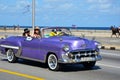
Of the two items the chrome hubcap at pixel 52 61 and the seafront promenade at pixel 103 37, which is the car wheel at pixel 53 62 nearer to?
the chrome hubcap at pixel 52 61

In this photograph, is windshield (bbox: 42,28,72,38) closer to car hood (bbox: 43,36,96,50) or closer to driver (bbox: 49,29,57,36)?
driver (bbox: 49,29,57,36)

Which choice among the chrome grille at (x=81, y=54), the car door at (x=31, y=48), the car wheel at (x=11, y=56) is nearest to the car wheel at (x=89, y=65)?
the chrome grille at (x=81, y=54)

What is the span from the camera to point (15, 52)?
16312 millimetres

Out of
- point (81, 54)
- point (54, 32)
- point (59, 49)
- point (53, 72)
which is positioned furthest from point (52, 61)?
point (54, 32)

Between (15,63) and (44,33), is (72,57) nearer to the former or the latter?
(44,33)

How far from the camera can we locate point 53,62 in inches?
551

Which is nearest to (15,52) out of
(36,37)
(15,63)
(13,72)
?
(15,63)

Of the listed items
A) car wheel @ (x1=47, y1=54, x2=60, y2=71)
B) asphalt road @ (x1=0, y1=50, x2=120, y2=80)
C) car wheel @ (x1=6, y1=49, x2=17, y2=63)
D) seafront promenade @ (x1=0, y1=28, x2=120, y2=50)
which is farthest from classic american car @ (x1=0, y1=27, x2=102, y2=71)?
seafront promenade @ (x1=0, y1=28, x2=120, y2=50)

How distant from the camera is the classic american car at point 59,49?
13430mm

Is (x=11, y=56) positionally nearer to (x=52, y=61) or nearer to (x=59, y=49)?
(x=52, y=61)

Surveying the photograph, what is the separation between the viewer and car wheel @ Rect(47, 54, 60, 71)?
45.4ft

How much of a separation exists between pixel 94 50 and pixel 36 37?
8.34 feet

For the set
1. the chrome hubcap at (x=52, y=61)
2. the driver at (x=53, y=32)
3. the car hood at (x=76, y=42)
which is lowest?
the chrome hubcap at (x=52, y=61)

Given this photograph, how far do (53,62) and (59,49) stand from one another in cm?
72
